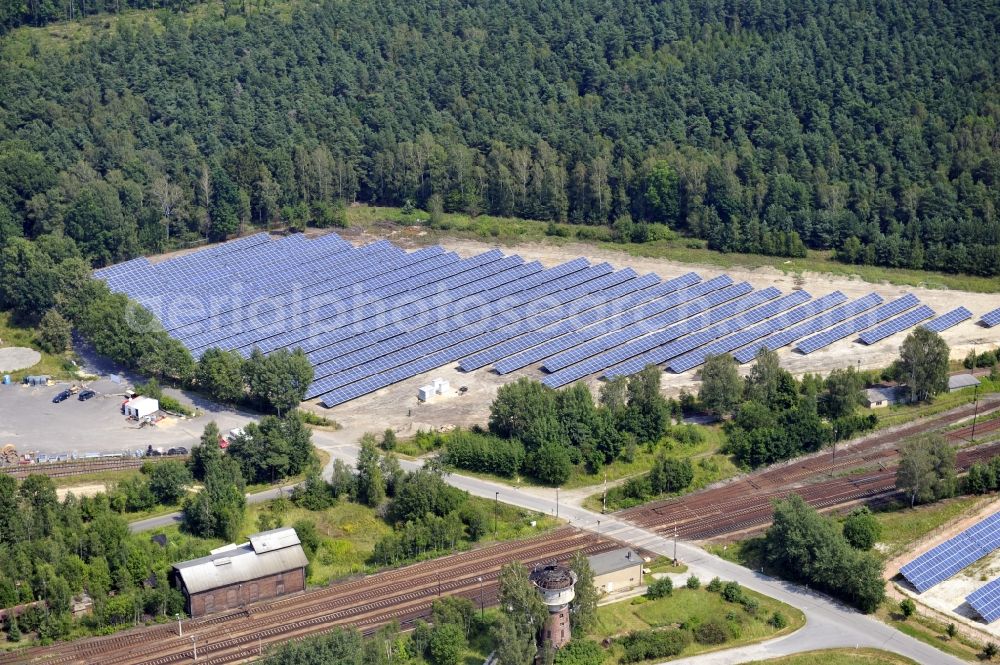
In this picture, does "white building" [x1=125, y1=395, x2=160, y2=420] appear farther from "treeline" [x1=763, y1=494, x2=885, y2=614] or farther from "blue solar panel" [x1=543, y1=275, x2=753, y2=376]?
"treeline" [x1=763, y1=494, x2=885, y2=614]

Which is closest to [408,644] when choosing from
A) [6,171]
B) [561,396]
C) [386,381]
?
[561,396]

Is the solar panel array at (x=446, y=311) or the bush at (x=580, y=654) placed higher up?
the solar panel array at (x=446, y=311)

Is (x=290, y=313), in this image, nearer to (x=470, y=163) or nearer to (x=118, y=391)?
(x=118, y=391)

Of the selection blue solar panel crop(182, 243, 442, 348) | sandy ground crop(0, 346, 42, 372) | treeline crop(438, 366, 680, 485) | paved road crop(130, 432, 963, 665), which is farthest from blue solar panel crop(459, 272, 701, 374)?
sandy ground crop(0, 346, 42, 372)

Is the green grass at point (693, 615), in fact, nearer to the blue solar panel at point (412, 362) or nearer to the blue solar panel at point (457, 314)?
the blue solar panel at point (412, 362)

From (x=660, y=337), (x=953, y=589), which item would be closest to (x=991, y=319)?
(x=660, y=337)

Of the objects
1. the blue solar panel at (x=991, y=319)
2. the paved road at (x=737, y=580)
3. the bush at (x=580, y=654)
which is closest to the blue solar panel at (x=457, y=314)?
the paved road at (x=737, y=580)

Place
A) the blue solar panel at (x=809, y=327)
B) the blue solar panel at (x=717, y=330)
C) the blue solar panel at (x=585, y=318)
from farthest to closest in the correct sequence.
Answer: the blue solar panel at (x=809, y=327)
the blue solar panel at (x=585, y=318)
the blue solar panel at (x=717, y=330)
